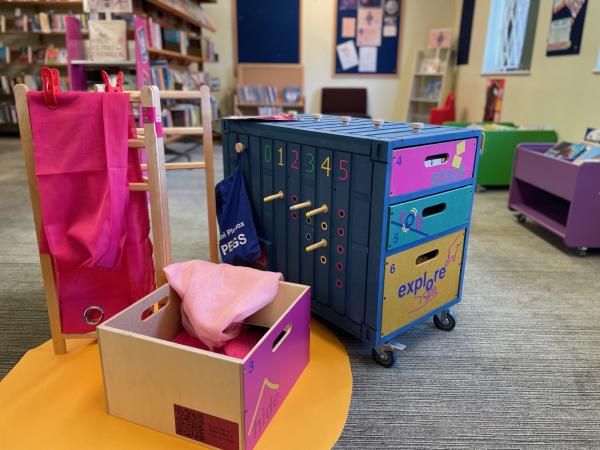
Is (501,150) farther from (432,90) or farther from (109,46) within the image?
(109,46)

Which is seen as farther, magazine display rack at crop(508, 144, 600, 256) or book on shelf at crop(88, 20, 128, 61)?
book on shelf at crop(88, 20, 128, 61)

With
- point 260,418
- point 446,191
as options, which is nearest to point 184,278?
point 260,418

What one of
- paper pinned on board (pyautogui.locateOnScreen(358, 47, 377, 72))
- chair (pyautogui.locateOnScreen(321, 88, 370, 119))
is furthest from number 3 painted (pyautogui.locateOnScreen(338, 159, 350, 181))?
paper pinned on board (pyautogui.locateOnScreen(358, 47, 377, 72))

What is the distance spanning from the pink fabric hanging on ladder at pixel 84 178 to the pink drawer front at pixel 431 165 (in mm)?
846

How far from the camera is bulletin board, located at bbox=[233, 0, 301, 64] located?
6566mm

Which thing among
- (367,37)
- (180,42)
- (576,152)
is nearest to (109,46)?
(180,42)

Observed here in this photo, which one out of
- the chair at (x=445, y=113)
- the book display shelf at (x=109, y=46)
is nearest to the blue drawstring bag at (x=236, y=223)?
the book display shelf at (x=109, y=46)

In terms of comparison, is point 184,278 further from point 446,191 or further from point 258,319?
point 446,191

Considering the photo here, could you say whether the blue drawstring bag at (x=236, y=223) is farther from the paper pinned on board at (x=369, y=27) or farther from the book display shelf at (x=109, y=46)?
the paper pinned on board at (x=369, y=27)

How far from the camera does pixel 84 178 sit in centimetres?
144

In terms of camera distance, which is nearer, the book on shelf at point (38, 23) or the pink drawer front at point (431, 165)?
the pink drawer front at point (431, 165)

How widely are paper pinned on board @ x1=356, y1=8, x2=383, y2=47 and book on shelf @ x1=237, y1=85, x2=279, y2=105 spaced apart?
58.8 inches

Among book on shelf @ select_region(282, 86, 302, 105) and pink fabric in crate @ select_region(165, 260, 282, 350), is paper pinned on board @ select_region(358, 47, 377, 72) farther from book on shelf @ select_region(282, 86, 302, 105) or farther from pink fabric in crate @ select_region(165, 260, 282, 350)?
pink fabric in crate @ select_region(165, 260, 282, 350)

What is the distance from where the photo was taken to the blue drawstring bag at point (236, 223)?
1.88 metres
